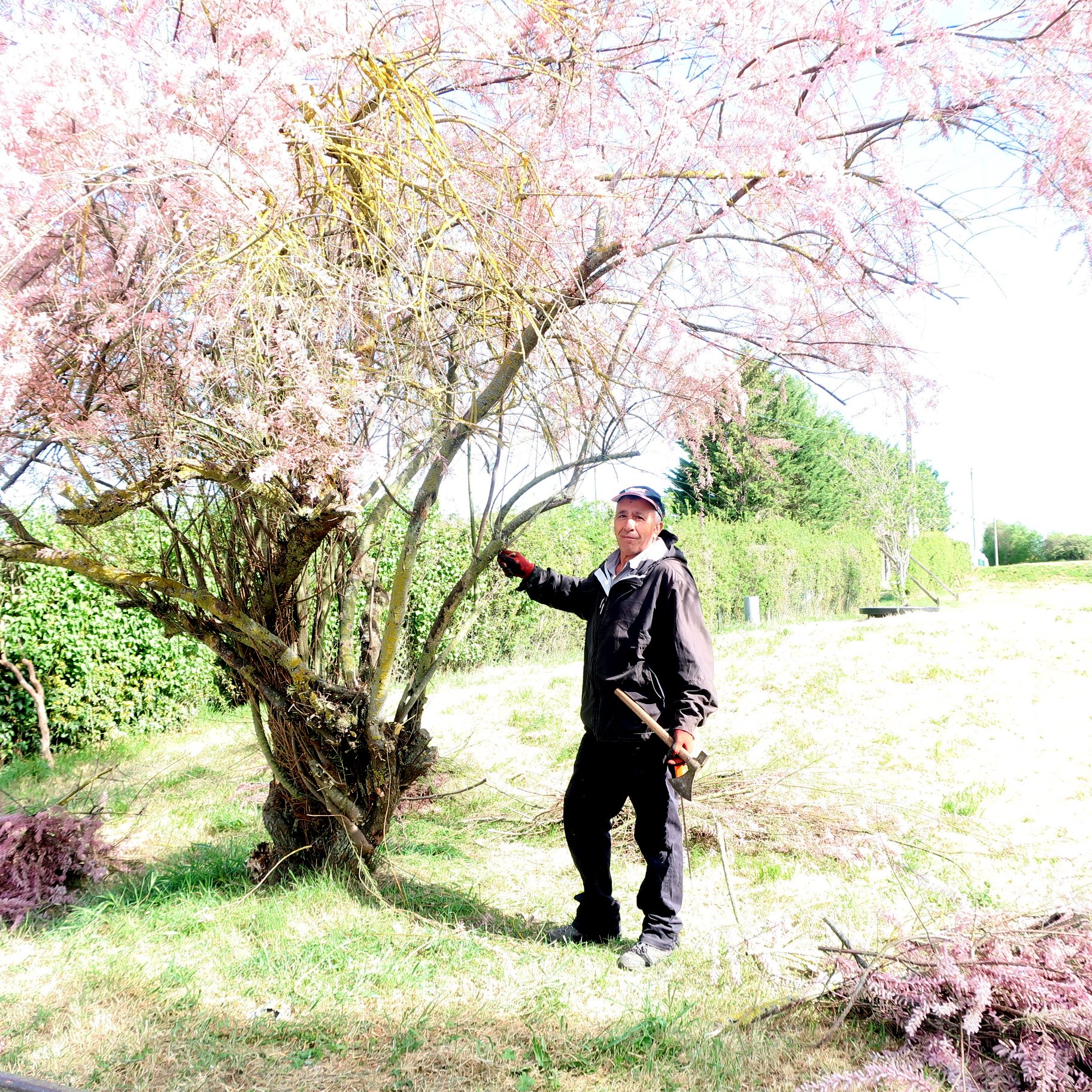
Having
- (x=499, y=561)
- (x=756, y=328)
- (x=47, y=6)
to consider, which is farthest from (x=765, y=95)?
(x=47, y=6)

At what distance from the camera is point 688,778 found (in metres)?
3.18

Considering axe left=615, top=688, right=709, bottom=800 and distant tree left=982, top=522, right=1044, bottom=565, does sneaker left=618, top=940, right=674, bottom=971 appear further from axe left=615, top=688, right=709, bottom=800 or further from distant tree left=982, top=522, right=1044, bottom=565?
distant tree left=982, top=522, right=1044, bottom=565

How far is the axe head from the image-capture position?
310cm

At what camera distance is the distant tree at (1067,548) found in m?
45.2

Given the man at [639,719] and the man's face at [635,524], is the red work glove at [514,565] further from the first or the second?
the man's face at [635,524]

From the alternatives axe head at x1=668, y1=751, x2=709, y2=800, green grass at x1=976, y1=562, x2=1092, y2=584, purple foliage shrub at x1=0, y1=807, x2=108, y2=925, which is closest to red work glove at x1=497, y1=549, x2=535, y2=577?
axe head at x1=668, y1=751, x2=709, y2=800

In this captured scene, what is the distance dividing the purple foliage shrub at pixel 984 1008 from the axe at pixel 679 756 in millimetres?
722

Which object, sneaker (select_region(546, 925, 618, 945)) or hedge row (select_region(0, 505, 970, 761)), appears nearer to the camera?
sneaker (select_region(546, 925, 618, 945))

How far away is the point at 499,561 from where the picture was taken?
360 centimetres

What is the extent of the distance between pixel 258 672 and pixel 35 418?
49.3 inches

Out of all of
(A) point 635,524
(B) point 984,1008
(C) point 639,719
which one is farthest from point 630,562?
(B) point 984,1008

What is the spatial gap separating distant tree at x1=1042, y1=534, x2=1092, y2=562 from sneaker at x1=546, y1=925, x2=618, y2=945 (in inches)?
1864

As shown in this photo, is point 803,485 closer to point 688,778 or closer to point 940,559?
point 940,559

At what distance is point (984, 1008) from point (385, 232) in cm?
296
